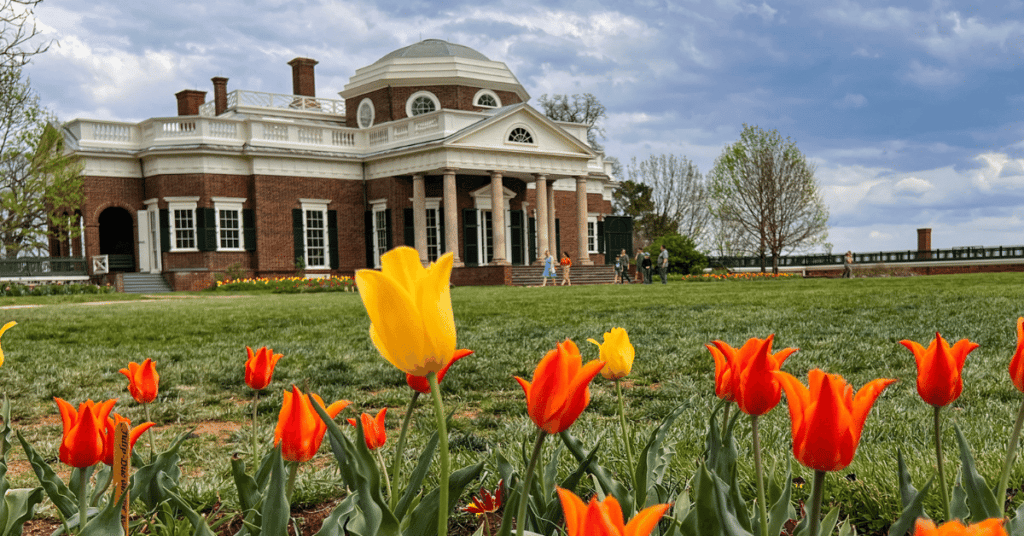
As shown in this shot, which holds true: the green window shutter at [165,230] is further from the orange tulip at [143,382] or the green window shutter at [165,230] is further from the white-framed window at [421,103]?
the orange tulip at [143,382]

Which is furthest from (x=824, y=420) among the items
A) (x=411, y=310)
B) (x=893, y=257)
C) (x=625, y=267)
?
(x=893, y=257)

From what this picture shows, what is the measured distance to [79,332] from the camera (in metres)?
10.2

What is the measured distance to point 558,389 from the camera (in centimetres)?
104

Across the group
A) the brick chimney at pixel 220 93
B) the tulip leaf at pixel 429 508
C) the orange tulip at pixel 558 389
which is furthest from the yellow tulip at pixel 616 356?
the brick chimney at pixel 220 93

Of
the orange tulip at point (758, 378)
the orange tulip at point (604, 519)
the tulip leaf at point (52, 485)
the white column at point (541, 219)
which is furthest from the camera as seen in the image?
the white column at point (541, 219)

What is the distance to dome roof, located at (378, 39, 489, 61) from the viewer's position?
36650 millimetres

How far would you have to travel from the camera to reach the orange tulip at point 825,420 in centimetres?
102

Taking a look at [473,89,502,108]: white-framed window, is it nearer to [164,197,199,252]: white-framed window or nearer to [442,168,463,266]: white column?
[442,168,463,266]: white column

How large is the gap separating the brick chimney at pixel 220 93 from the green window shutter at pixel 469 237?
1503 centimetres

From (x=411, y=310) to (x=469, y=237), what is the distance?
32.1 meters

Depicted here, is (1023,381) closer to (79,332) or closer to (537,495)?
(537,495)

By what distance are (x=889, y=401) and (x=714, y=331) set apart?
13.8ft

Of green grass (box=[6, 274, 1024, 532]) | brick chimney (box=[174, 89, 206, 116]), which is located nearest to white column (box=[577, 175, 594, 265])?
brick chimney (box=[174, 89, 206, 116])

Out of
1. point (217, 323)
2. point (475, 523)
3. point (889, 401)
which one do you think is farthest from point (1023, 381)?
point (217, 323)
